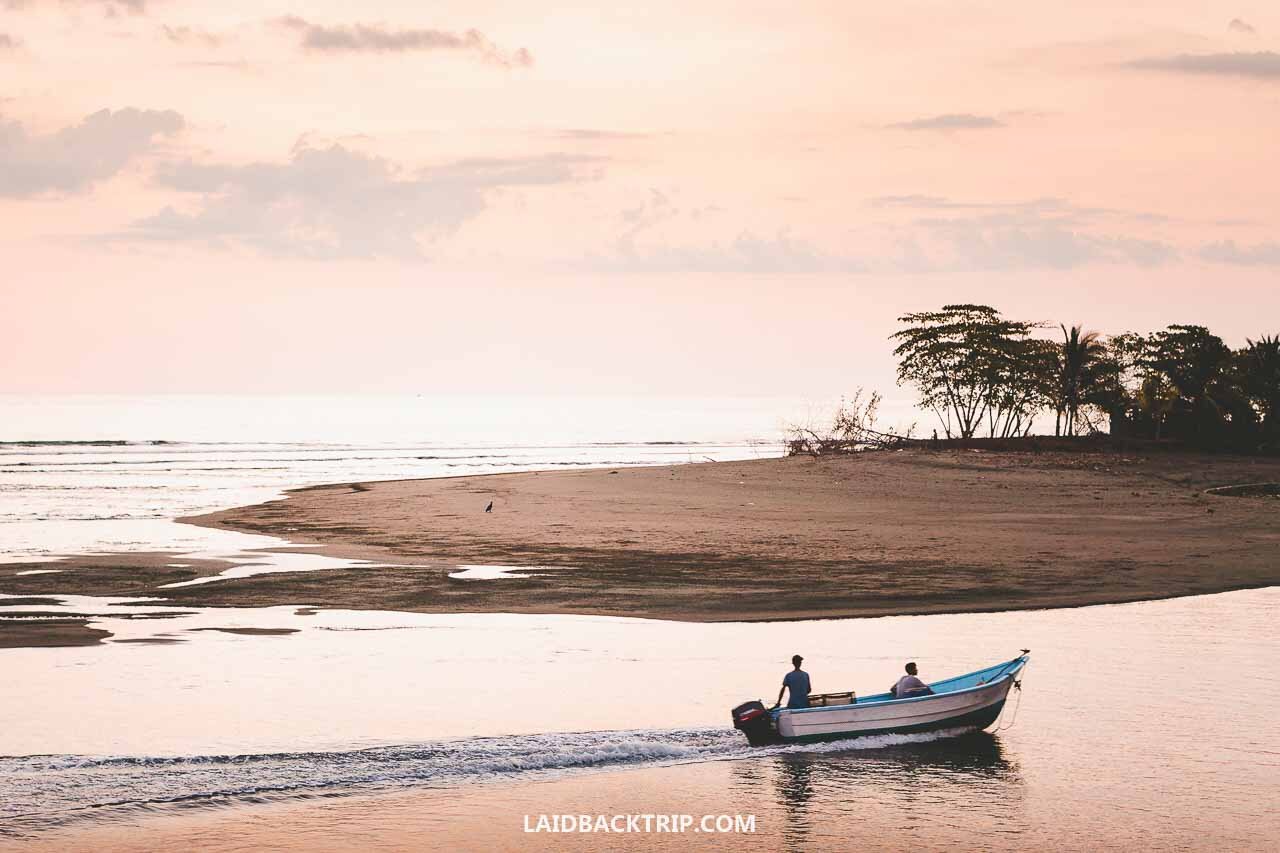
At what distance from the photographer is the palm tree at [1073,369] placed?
9875 centimetres

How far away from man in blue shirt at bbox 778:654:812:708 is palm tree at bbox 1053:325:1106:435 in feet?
259

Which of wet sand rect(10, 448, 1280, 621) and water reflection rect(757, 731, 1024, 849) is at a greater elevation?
wet sand rect(10, 448, 1280, 621)

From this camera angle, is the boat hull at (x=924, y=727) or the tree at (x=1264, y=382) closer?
the boat hull at (x=924, y=727)

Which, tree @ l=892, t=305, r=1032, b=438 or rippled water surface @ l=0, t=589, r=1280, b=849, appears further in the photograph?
tree @ l=892, t=305, r=1032, b=438

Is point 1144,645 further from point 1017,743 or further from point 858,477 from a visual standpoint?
point 858,477

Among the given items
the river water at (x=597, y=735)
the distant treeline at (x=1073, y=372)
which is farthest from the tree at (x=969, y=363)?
the river water at (x=597, y=735)

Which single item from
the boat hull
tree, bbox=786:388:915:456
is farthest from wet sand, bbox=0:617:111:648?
tree, bbox=786:388:915:456

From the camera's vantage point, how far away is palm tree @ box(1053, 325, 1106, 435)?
98.8 meters

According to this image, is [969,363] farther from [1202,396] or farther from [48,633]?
[48,633]

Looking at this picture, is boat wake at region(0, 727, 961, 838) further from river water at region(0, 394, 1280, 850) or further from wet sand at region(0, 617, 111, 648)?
wet sand at region(0, 617, 111, 648)

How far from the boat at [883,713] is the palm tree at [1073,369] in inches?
3032

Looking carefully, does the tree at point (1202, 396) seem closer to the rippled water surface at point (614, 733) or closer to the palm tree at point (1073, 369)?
the palm tree at point (1073, 369)

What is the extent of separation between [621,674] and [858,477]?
40.4 metres

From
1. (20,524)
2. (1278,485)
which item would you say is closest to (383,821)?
(20,524)
